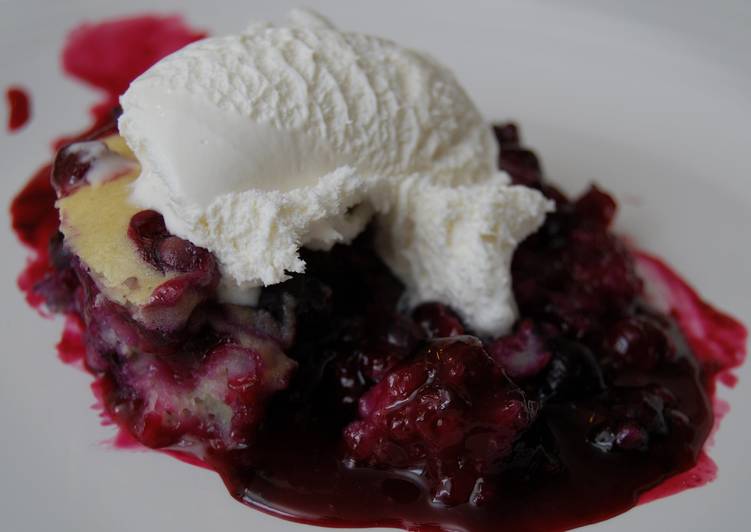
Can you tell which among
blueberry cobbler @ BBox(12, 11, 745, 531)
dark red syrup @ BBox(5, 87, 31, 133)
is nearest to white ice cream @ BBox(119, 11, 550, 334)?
blueberry cobbler @ BBox(12, 11, 745, 531)

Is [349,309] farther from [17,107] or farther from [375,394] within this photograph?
[17,107]

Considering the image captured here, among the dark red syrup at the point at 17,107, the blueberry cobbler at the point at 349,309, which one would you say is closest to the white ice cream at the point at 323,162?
the blueberry cobbler at the point at 349,309

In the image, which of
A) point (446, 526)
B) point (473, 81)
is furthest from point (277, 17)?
point (446, 526)

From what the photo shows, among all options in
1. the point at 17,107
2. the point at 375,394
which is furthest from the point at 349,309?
the point at 17,107

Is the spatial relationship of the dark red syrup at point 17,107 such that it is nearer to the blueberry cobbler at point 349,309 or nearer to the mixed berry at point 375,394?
the blueberry cobbler at point 349,309

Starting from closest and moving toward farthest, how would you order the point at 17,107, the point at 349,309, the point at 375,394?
the point at 375,394 < the point at 349,309 < the point at 17,107

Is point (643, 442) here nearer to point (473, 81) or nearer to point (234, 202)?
point (234, 202)
